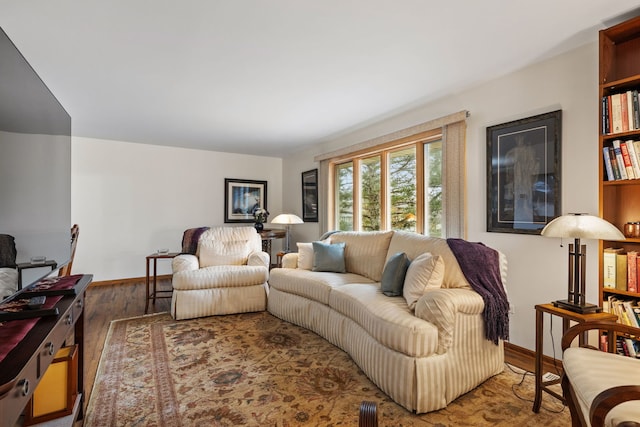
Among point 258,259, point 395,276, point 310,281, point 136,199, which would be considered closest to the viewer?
point 395,276

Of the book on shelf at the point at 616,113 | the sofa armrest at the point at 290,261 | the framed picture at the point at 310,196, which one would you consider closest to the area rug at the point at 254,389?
the sofa armrest at the point at 290,261

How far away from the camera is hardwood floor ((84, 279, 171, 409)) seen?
2.62 metres

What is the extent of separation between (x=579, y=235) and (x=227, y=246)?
3619 millimetres

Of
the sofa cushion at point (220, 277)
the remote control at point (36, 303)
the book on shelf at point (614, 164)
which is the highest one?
the book on shelf at point (614, 164)

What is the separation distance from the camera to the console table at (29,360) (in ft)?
2.82

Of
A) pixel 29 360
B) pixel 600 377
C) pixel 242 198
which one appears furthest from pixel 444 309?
pixel 242 198

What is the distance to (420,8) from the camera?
187 cm

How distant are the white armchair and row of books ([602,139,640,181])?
3.34 metres

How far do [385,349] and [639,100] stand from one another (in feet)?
7.10

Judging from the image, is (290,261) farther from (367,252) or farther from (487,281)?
(487,281)

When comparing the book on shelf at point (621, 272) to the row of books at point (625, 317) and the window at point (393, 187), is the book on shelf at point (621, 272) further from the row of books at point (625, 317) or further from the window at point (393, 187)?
the window at point (393, 187)

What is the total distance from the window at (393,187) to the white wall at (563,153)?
1.49 feet

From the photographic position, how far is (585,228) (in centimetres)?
187

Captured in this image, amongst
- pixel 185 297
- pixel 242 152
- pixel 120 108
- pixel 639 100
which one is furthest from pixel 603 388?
pixel 242 152
